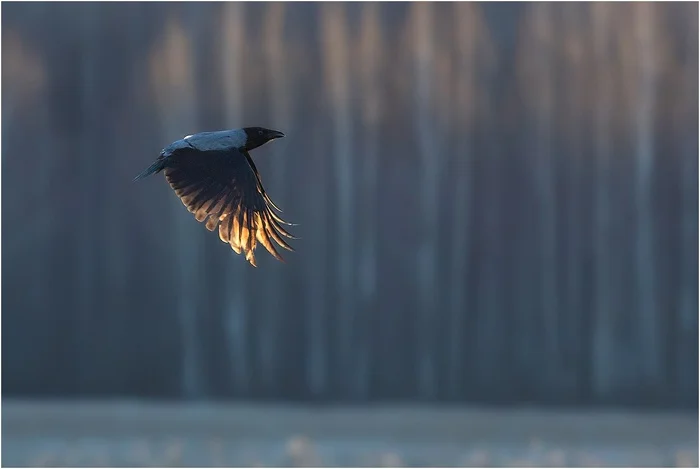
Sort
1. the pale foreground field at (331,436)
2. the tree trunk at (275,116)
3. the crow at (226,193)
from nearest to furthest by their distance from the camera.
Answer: the crow at (226,193), the pale foreground field at (331,436), the tree trunk at (275,116)

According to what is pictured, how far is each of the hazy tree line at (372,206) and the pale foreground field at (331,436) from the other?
3.9 inches

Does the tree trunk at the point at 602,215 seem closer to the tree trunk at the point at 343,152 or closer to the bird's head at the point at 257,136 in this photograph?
the tree trunk at the point at 343,152

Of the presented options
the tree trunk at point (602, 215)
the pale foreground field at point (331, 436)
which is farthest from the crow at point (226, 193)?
the tree trunk at point (602, 215)

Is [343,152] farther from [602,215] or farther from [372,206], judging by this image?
[602,215]

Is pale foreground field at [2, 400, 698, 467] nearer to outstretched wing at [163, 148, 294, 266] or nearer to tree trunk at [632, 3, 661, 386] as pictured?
tree trunk at [632, 3, 661, 386]

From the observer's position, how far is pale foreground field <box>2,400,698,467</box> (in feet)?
18.9

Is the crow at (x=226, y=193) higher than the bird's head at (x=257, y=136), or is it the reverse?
the bird's head at (x=257, y=136)

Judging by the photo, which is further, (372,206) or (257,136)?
(372,206)

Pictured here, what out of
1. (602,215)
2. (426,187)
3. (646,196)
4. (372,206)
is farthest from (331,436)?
(646,196)

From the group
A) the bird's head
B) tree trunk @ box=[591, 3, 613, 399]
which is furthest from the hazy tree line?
the bird's head

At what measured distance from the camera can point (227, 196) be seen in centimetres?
325

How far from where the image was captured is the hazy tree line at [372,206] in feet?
19.8

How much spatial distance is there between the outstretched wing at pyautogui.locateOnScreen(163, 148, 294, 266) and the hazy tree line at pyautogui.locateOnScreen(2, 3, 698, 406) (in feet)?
8.90

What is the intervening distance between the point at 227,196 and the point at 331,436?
2.83 m
